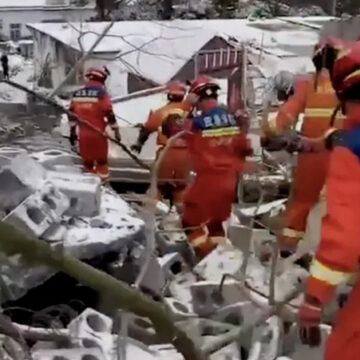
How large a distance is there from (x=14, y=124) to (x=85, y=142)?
1.72m

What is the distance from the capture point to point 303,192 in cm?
627

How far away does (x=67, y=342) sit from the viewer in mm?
3879

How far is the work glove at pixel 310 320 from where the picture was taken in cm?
308

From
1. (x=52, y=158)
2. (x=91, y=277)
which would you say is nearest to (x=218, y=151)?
(x=52, y=158)

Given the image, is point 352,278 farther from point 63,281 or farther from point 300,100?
point 300,100

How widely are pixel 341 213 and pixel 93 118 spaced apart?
534 centimetres

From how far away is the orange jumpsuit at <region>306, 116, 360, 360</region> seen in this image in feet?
9.53

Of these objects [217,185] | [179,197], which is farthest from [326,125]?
[179,197]

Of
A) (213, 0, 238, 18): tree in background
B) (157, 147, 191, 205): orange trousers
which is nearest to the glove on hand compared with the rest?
(157, 147, 191, 205): orange trousers

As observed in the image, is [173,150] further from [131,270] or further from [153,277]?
[131,270]

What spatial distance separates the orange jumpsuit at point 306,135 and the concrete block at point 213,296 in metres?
1.19

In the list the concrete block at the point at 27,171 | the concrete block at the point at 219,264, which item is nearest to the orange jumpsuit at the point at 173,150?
the concrete block at the point at 219,264

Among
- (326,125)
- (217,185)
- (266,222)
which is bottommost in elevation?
(266,222)

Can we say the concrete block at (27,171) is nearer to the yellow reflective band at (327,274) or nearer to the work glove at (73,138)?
the yellow reflective band at (327,274)
